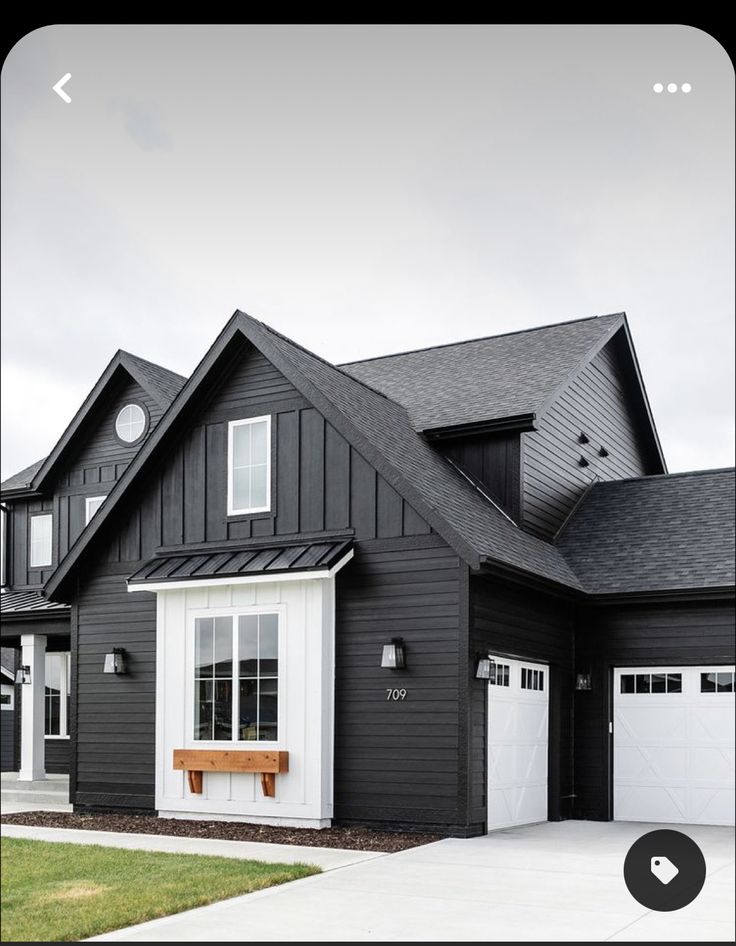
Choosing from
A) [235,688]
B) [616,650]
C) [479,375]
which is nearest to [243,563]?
[235,688]

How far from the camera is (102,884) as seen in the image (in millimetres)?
5980

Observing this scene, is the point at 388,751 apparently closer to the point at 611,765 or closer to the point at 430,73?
the point at 611,765

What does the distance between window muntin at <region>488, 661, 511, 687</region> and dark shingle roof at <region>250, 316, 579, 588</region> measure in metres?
0.99

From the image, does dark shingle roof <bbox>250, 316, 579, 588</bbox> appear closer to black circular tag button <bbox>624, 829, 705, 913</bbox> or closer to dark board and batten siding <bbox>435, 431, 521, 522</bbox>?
dark board and batten siding <bbox>435, 431, 521, 522</bbox>

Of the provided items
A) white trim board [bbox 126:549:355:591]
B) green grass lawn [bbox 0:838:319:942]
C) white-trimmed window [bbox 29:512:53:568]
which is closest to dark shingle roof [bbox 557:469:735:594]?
white trim board [bbox 126:549:355:591]

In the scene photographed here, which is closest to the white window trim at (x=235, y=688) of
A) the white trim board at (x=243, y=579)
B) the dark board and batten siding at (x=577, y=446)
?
the white trim board at (x=243, y=579)

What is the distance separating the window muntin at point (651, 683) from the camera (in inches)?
450

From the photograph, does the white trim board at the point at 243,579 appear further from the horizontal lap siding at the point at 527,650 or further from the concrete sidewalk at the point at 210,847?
the concrete sidewalk at the point at 210,847

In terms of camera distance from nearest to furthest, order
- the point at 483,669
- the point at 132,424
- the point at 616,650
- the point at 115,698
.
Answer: the point at 132,424
the point at 483,669
the point at 616,650
the point at 115,698

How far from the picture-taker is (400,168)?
330cm

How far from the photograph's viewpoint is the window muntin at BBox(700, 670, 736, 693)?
11070 mm

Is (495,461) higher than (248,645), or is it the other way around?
(495,461)

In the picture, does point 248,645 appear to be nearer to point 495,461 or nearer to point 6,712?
point 495,461

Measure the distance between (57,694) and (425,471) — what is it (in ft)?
30.1
